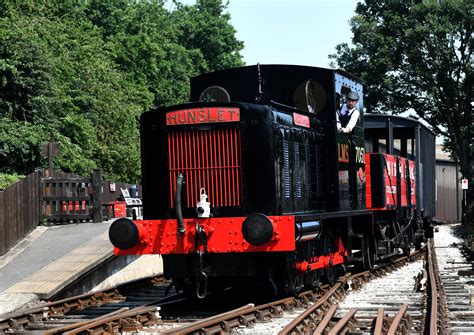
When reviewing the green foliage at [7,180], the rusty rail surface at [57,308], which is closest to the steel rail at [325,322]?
the rusty rail surface at [57,308]

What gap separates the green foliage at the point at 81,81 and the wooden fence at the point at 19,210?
13.6 feet

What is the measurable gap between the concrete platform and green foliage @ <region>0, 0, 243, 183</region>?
6642 millimetres

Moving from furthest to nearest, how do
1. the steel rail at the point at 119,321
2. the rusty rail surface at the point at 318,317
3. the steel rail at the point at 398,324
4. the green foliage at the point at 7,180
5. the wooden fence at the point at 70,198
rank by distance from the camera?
the green foliage at the point at 7,180 → the wooden fence at the point at 70,198 → the steel rail at the point at 119,321 → the rusty rail surface at the point at 318,317 → the steel rail at the point at 398,324

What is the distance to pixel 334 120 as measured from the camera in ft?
40.9

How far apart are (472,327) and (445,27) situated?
3679 centimetres

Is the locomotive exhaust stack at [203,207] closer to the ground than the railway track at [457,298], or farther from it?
farther from it

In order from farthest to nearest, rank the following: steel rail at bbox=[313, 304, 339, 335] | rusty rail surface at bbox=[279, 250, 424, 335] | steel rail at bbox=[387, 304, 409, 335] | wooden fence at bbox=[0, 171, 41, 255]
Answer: wooden fence at bbox=[0, 171, 41, 255], rusty rail surface at bbox=[279, 250, 424, 335], steel rail at bbox=[313, 304, 339, 335], steel rail at bbox=[387, 304, 409, 335]

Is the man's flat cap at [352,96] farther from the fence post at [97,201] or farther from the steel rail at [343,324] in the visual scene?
the fence post at [97,201]

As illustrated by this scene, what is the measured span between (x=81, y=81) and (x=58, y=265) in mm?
18764

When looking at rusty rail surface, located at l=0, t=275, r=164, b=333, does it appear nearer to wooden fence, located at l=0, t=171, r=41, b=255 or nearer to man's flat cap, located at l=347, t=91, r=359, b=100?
wooden fence, located at l=0, t=171, r=41, b=255

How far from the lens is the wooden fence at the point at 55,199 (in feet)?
61.2

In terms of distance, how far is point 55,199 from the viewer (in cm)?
2053

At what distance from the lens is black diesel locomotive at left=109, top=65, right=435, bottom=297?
34.6 ft

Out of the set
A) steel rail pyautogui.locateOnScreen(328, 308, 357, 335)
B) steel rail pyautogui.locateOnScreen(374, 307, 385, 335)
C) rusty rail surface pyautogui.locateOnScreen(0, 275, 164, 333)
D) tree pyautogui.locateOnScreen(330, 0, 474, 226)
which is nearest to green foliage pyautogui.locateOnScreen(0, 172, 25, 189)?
rusty rail surface pyautogui.locateOnScreen(0, 275, 164, 333)
